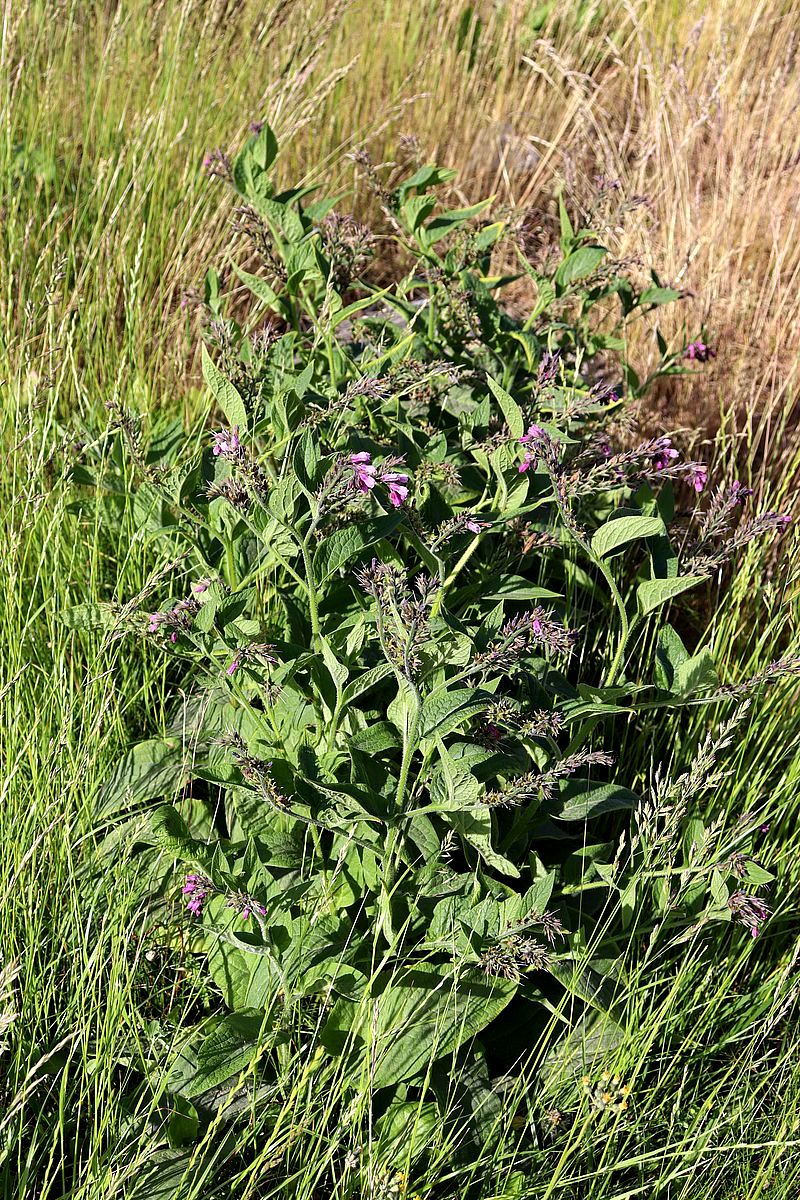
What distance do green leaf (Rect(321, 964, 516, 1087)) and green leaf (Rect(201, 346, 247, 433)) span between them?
2.57 ft

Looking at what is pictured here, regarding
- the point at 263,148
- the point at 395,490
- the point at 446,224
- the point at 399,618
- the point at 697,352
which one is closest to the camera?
the point at 399,618

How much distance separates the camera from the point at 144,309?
287 centimetres

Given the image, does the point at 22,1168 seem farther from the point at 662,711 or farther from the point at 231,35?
the point at 231,35

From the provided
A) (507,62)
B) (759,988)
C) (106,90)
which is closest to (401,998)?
(759,988)

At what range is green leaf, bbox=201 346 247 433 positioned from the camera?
4.97ft

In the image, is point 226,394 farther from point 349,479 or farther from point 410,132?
point 410,132

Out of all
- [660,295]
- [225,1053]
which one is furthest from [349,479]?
[660,295]

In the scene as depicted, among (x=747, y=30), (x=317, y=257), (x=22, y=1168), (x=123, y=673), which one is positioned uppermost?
(x=747, y=30)

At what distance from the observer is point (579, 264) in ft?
6.39

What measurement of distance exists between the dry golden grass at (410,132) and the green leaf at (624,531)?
3.26ft

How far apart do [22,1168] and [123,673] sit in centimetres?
77

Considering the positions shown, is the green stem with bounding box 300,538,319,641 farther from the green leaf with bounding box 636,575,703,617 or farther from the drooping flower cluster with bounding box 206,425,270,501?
the green leaf with bounding box 636,575,703,617

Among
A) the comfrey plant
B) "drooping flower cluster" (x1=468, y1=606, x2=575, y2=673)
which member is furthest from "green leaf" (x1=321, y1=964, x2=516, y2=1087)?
"drooping flower cluster" (x1=468, y1=606, x2=575, y2=673)

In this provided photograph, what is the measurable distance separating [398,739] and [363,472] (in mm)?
343
